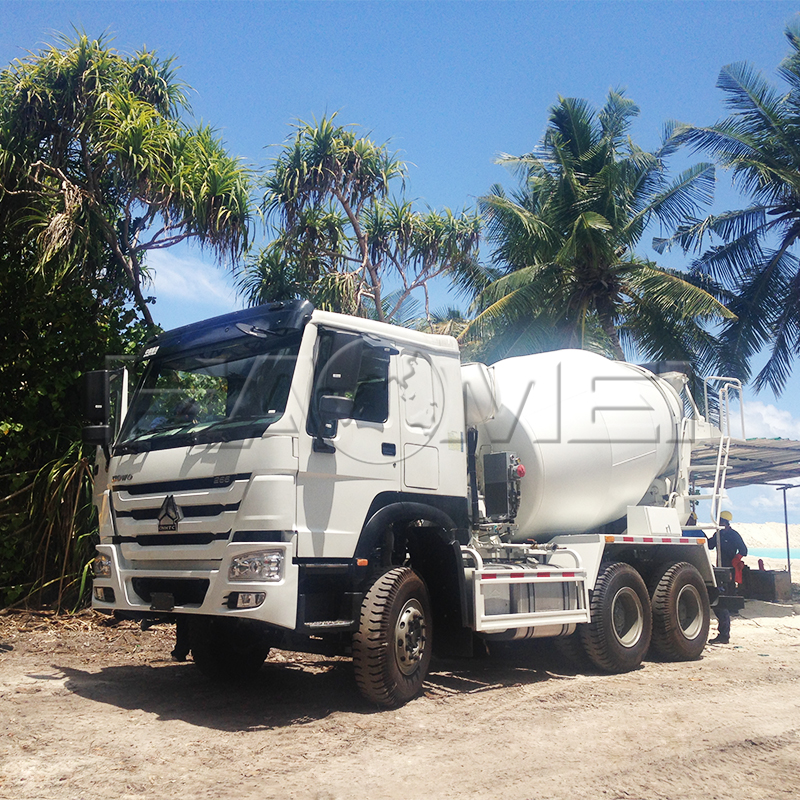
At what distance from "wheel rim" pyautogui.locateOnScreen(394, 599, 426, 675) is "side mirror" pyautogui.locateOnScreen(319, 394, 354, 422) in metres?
1.69

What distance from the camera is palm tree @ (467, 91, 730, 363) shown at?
19.4 meters

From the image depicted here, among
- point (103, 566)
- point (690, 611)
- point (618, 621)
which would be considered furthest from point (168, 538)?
point (690, 611)

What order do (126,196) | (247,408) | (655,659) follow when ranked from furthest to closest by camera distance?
(126,196)
(655,659)
(247,408)

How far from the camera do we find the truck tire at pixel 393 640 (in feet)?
21.0

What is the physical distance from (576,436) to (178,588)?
4563mm

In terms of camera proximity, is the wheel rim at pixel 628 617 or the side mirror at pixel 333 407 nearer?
the side mirror at pixel 333 407

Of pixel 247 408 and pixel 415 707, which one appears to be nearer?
pixel 247 408

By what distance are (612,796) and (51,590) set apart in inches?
328

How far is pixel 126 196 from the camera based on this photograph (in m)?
13.5

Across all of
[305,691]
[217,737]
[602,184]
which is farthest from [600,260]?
[217,737]

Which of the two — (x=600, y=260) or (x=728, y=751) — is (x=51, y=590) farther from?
(x=600, y=260)

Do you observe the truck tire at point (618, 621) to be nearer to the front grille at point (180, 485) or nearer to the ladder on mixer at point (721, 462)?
the ladder on mixer at point (721, 462)

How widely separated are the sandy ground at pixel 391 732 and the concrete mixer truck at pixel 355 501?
55 centimetres

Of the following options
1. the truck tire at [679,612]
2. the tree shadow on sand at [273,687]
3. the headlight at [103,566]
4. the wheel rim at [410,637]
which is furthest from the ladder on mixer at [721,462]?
the headlight at [103,566]
